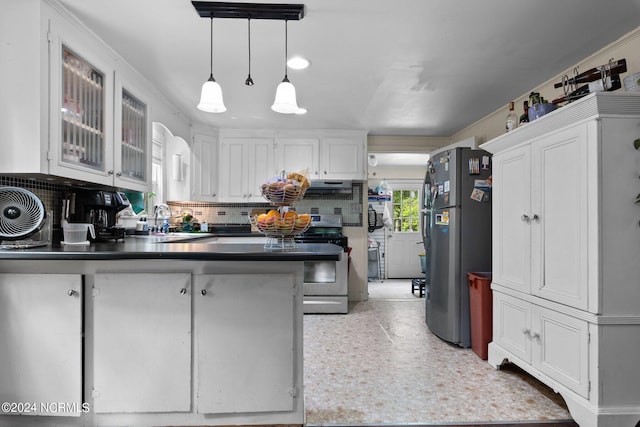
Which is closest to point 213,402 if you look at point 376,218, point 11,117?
point 11,117

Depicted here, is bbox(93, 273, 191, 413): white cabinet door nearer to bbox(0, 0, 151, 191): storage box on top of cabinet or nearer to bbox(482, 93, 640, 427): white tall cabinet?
bbox(0, 0, 151, 191): storage box on top of cabinet

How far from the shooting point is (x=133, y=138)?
8.89 ft

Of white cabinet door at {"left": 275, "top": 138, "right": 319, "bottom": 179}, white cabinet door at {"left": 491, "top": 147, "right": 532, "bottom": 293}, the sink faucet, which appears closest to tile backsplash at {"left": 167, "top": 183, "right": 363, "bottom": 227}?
white cabinet door at {"left": 275, "top": 138, "right": 319, "bottom": 179}

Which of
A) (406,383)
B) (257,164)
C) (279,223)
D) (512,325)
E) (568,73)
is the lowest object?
(406,383)

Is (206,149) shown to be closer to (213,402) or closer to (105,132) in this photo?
(105,132)

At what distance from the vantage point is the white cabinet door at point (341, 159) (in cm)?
451

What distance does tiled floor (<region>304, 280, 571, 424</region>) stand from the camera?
195 cm

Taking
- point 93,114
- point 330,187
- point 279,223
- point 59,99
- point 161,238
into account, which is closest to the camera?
point 279,223

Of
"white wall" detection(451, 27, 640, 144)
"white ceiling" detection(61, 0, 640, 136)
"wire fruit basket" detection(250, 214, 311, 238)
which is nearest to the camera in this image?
"wire fruit basket" detection(250, 214, 311, 238)

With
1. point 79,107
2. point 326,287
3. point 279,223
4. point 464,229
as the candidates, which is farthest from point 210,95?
point 326,287

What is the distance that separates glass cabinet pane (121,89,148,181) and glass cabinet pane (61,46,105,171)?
27 cm

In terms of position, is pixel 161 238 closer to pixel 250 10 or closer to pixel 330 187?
pixel 250 10

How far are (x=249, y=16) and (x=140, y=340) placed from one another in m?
1.82

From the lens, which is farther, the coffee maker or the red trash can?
the red trash can
